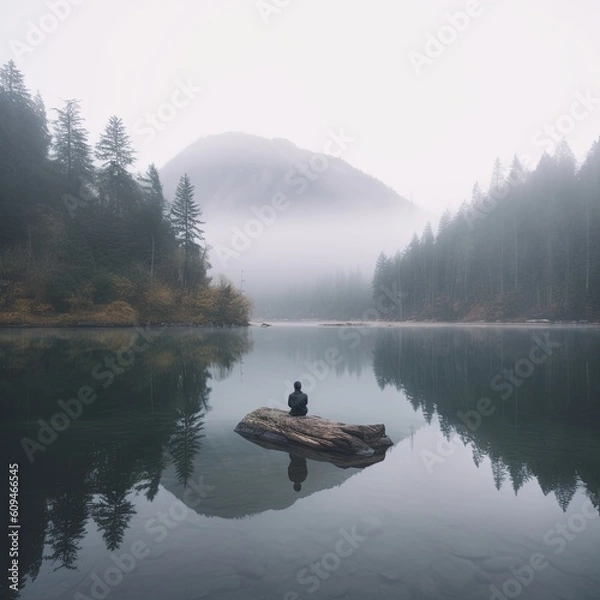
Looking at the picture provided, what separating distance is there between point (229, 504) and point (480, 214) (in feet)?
383

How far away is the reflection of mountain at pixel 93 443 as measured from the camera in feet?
27.5

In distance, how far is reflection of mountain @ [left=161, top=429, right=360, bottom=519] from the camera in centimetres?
980

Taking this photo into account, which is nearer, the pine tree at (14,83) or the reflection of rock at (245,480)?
the reflection of rock at (245,480)

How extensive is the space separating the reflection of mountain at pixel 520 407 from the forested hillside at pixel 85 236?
5685 cm

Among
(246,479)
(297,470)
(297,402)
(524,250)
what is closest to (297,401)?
(297,402)

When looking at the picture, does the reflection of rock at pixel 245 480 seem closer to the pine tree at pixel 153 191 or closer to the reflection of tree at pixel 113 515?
the reflection of tree at pixel 113 515

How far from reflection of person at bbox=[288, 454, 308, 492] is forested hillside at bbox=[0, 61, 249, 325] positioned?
68.5 m

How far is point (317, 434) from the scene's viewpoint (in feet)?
46.4

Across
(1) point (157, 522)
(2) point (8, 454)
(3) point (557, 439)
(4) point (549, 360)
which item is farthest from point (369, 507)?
(4) point (549, 360)

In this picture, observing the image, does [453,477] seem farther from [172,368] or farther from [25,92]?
[25,92]

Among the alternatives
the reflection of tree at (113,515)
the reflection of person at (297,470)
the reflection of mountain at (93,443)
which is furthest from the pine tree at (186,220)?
the reflection of tree at (113,515)

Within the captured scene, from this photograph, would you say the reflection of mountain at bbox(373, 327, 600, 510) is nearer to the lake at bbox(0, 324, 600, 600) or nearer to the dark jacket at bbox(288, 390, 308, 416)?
the lake at bbox(0, 324, 600, 600)

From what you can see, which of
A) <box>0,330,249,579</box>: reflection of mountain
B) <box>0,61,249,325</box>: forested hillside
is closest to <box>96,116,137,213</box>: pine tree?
<box>0,61,249,325</box>: forested hillside

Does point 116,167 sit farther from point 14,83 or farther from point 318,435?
point 318,435
